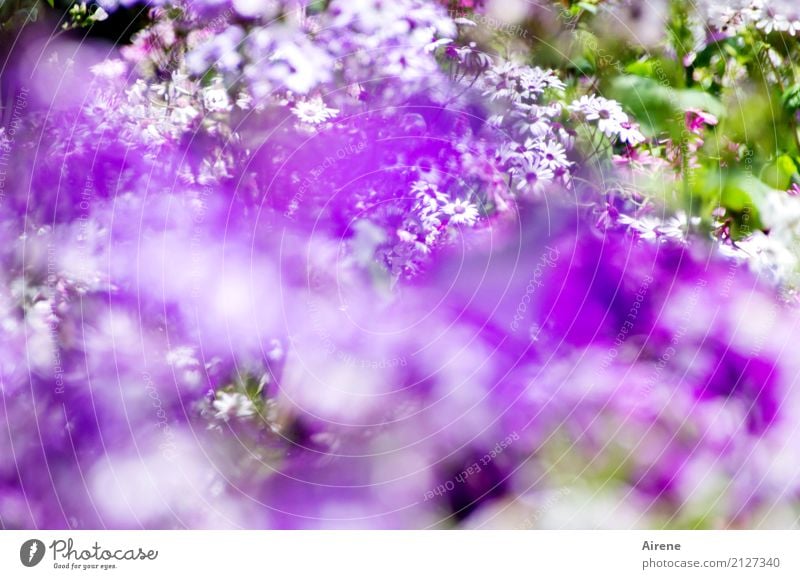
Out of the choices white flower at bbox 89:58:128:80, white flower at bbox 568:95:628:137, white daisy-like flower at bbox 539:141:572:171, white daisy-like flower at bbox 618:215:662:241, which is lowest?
white daisy-like flower at bbox 618:215:662:241

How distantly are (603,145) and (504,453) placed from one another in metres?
0.28

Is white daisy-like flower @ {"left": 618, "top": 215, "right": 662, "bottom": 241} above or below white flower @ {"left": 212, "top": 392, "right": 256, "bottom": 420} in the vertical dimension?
above

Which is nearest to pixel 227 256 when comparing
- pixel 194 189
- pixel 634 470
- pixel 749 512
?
pixel 194 189

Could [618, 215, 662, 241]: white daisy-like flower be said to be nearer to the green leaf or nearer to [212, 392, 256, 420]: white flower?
the green leaf

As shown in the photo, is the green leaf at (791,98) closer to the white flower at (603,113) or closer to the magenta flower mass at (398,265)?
the magenta flower mass at (398,265)

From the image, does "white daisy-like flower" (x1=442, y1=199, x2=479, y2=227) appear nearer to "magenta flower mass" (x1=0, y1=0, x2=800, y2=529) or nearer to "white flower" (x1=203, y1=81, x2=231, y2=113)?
"magenta flower mass" (x1=0, y1=0, x2=800, y2=529)

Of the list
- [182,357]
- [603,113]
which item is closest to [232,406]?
[182,357]

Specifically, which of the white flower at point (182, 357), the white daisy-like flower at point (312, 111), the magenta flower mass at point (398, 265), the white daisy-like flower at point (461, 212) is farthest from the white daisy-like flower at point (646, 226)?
the white flower at point (182, 357)

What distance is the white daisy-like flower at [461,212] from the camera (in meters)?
0.60

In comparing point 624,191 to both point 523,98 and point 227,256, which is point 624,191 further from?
point 227,256

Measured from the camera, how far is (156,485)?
1.91 feet

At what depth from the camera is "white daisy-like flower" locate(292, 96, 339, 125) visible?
1.94 feet

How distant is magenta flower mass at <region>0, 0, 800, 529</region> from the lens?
22.8 inches

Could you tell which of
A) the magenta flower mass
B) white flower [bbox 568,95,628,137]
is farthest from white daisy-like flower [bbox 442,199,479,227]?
white flower [bbox 568,95,628,137]
